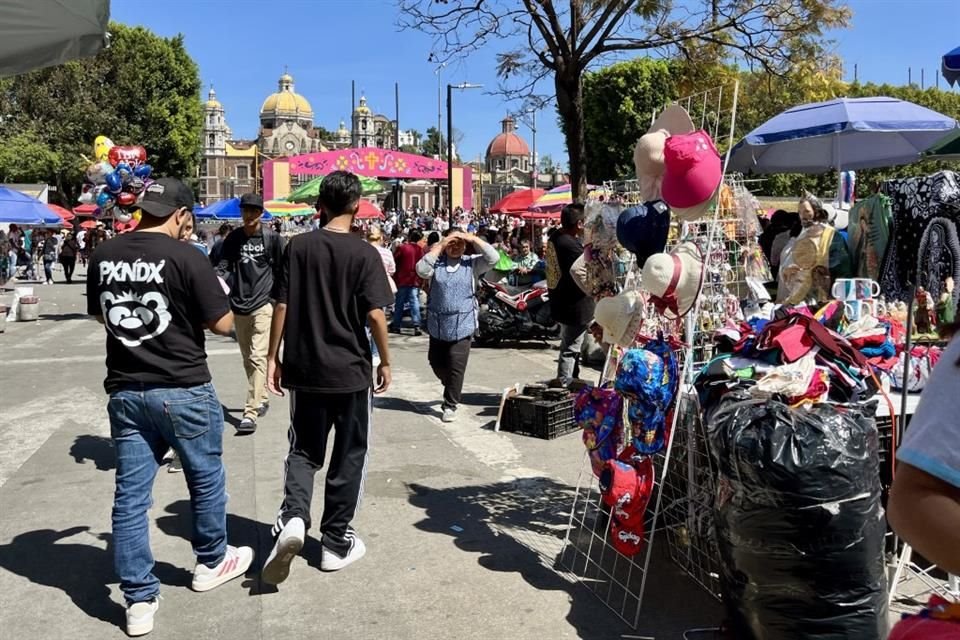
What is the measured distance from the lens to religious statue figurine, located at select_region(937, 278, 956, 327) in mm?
3572

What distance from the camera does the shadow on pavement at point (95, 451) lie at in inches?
234

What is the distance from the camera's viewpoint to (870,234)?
3979 millimetres

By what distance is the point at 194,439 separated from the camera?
3.61m

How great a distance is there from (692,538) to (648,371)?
84 centimetres

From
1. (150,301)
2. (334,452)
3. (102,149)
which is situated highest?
(102,149)

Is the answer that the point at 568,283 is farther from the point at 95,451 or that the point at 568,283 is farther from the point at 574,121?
the point at 574,121

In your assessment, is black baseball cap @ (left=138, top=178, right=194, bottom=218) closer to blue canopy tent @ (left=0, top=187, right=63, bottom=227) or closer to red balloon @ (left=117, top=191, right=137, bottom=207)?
red balloon @ (left=117, top=191, right=137, bottom=207)

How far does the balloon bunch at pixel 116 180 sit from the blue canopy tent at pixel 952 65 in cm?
682

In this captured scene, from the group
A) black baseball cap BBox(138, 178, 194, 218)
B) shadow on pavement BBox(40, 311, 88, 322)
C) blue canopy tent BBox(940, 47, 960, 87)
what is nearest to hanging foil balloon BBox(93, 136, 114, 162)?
black baseball cap BBox(138, 178, 194, 218)

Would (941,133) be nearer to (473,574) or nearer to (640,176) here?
(640,176)

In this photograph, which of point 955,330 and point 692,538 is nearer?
point 955,330

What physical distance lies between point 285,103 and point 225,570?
147m

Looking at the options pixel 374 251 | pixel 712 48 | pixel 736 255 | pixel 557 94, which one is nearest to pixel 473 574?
pixel 374 251

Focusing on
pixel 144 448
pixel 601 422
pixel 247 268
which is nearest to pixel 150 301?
pixel 144 448
